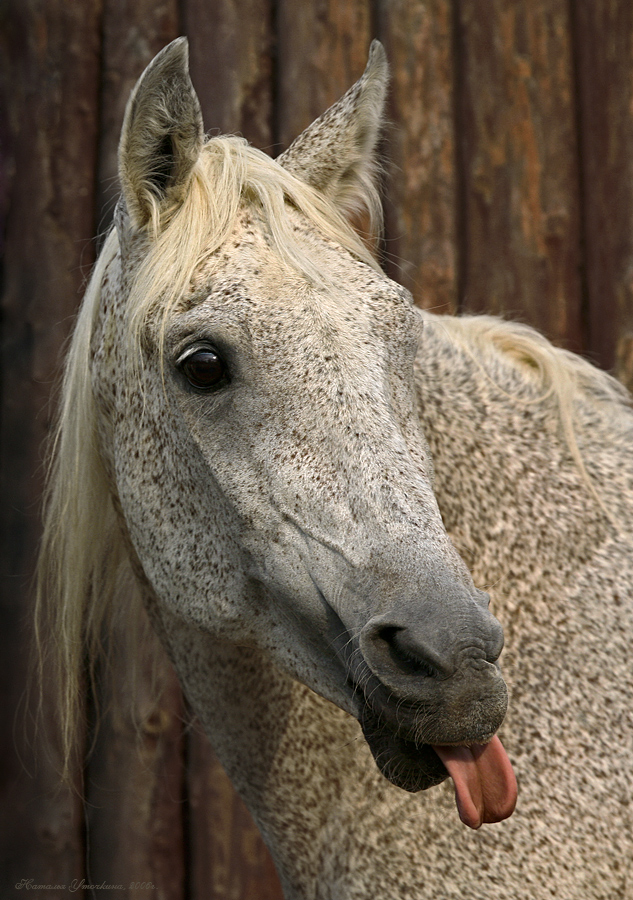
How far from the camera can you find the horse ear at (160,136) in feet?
4.18

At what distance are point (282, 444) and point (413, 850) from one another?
72cm

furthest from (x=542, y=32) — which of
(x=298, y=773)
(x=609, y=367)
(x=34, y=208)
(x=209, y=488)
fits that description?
(x=298, y=773)

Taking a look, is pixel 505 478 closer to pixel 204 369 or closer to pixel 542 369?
pixel 542 369

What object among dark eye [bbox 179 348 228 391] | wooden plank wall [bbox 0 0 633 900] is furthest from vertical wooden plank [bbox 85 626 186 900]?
dark eye [bbox 179 348 228 391]

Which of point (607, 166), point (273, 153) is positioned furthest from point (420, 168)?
point (607, 166)

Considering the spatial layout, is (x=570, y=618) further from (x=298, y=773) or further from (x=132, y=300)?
(x=132, y=300)

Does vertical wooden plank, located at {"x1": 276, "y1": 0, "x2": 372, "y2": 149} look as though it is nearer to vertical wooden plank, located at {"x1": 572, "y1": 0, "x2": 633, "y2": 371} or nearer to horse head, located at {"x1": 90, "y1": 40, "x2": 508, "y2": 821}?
vertical wooden plank, located at {"x1": 572, "y1": 0, "x2": 633, "y2": 371}

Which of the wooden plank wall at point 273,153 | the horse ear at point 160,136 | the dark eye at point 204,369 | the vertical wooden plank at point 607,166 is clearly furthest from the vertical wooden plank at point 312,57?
the dark eye at point 204,369

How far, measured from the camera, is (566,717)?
1.36m

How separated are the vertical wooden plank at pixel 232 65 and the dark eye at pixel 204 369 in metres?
1.52

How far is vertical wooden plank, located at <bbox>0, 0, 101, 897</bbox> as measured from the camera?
2.46 meters

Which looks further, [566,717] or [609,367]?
[609,367]

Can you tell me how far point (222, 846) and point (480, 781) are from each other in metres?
1.66

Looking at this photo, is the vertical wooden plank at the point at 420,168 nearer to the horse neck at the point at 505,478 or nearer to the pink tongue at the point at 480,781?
the horse neck at the point at 505,478
